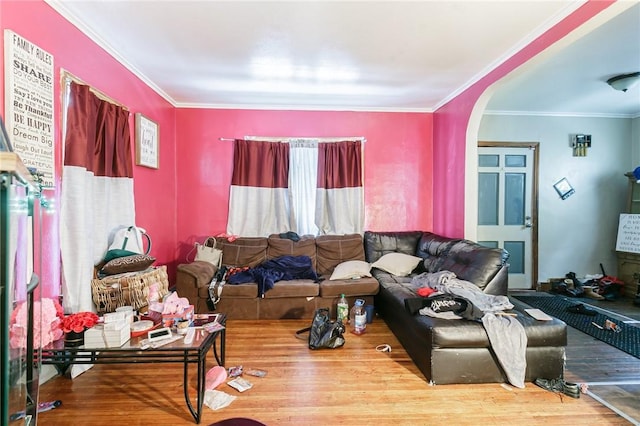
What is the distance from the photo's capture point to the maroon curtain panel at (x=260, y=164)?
4.15 metres

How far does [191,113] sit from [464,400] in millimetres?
4373

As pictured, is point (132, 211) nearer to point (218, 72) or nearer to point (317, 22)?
point (218, 72)

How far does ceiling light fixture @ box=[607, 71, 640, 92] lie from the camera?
10.3 ft

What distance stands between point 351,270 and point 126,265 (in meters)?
2.23

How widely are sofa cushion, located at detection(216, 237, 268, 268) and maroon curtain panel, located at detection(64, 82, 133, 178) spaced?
55.2 inches

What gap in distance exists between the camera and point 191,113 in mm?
4215

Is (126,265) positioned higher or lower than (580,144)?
lower

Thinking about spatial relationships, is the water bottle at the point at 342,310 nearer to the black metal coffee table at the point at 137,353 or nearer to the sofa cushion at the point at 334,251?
the sofa cushion at the point at 334,251

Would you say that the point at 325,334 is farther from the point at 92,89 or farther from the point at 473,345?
the point at 92,89

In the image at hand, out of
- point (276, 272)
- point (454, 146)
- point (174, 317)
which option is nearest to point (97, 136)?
point (174, 317)

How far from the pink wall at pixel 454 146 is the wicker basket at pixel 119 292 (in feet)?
10.8

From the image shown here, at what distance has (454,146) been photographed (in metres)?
3.75

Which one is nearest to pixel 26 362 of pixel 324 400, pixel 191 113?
pixel 324 400

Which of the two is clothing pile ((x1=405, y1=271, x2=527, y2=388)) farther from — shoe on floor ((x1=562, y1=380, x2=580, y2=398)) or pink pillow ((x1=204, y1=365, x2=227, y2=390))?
pink pillow ((x1=204, y1=365, x2=227, y2=390))
